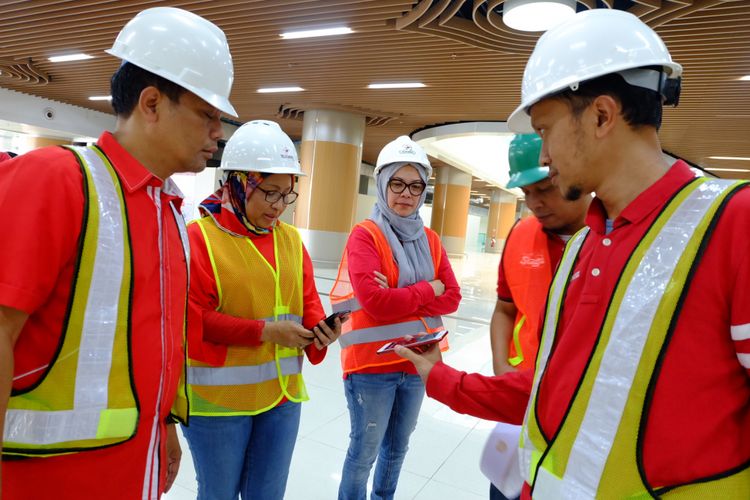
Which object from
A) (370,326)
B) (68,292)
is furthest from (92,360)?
(370,326)

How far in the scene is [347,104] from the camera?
11.5m

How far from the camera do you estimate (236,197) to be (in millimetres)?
1796

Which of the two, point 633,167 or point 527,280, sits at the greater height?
point 633,167

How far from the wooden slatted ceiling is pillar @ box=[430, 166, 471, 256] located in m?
9.03

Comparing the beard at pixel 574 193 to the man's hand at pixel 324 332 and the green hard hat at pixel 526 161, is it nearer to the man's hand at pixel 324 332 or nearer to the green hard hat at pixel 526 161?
the green hard hat at pixel 526 161

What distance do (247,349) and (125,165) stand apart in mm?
880

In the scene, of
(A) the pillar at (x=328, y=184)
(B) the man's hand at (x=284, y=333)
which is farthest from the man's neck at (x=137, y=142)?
(A) the pillar at (x=328, y=184)

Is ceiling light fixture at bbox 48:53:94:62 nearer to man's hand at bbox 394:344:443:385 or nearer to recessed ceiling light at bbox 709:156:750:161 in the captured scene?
man's hand at bbox 394:344:443:385

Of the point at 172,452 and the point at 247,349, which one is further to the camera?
the point at 247,349

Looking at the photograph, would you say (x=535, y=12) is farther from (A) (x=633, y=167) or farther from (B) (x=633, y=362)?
(B) (x=633, y=362)

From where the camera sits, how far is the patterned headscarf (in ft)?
5.89

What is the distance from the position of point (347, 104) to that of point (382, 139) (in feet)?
14.5

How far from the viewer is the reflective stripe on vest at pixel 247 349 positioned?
166 centimetres

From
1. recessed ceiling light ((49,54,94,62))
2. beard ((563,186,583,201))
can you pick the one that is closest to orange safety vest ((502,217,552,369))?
beard ((563,186,583,201))
